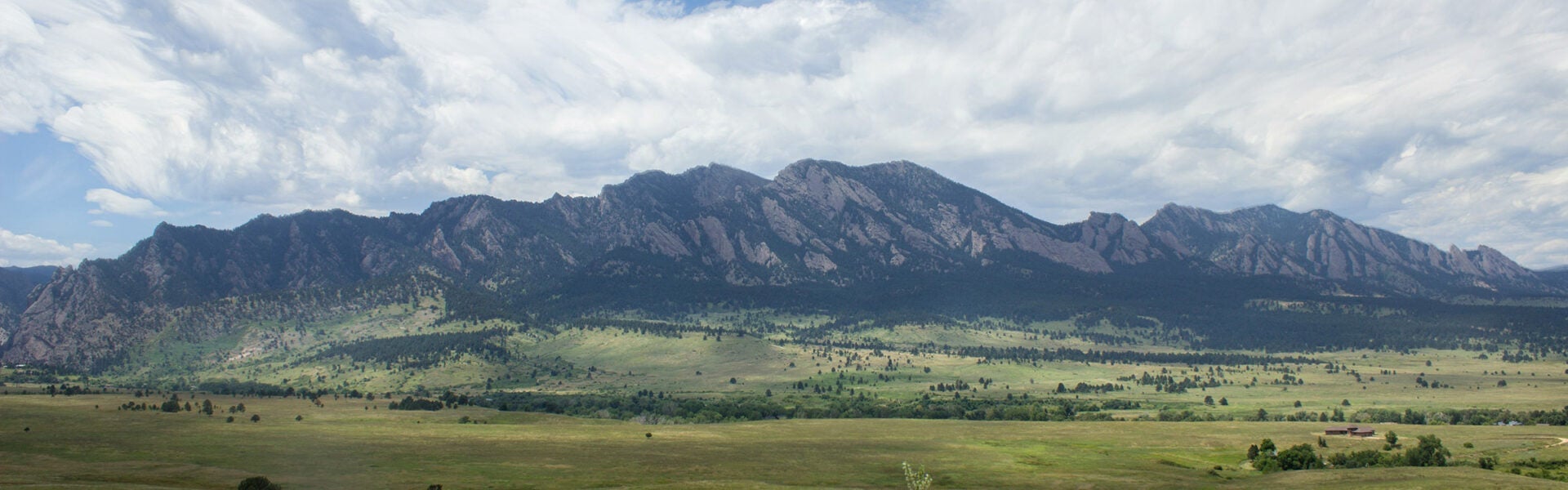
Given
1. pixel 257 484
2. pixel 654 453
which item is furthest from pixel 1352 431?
pixel 257 484

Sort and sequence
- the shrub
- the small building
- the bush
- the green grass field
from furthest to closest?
the small building, the green grass field, the bush, the shrub

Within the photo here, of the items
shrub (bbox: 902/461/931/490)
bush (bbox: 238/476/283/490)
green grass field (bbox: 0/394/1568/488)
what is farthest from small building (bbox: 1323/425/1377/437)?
bush (bbox: 238/476/283/490)

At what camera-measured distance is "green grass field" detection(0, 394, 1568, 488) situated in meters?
105

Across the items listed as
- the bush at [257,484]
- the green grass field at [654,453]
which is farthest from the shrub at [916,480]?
the bush at [257,484]

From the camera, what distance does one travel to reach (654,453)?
138m

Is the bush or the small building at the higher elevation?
the bush

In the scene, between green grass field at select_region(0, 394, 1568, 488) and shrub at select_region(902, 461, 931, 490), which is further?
green grass field at select_region(0, 394, 1568, 488)

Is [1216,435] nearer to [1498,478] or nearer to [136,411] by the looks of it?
[1498,478]

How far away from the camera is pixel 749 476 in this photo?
115 metres

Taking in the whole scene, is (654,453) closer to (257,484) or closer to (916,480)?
(257,484)

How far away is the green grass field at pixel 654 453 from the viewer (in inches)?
4126

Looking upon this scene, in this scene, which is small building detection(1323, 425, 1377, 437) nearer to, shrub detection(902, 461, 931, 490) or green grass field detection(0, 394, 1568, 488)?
green grass field detection(0, 394, 1568, 488)

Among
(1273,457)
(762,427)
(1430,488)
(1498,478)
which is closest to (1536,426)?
(1273,457)

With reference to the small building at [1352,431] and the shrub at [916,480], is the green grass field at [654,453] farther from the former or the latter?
the shrub at [916,480]
